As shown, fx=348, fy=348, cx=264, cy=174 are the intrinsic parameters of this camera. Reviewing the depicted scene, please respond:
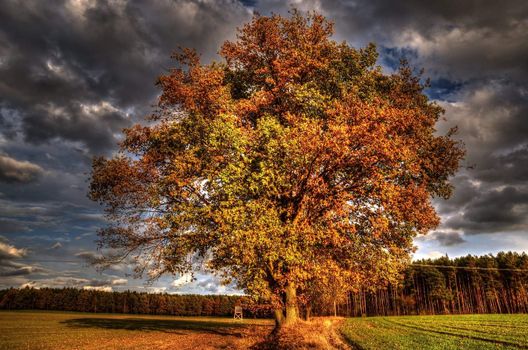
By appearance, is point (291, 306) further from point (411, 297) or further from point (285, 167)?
point (411, 297)

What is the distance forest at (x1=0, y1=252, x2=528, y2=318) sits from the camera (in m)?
106

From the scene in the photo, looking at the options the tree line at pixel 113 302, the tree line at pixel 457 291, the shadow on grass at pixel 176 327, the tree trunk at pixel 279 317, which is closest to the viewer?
the tree trunk at pixel 279 317

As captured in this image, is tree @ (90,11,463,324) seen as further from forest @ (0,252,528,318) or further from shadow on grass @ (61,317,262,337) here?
forest @ (0,252,528,318)

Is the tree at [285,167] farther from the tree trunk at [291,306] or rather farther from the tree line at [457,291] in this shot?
the tree line at [457,291]

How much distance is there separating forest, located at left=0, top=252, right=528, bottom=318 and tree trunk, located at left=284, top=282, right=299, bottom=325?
71118mm

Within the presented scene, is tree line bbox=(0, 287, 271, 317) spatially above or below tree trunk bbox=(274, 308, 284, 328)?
below

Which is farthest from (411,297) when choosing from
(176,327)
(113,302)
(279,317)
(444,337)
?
(113,302)

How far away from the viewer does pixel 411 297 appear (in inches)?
4478

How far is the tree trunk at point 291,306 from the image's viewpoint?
69.6 ft

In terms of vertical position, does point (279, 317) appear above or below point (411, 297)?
above

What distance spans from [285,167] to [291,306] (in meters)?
9.33

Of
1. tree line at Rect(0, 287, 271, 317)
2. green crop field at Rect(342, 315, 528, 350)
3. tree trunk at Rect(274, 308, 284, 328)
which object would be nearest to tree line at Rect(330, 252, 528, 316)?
tree line at Rect(0, 287, 271, 317)

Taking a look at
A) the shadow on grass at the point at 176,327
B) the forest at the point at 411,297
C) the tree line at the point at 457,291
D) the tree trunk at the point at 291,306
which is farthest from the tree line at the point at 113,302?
the tree trunk at the point at 291,306

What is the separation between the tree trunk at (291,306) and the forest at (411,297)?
71.1 metres
